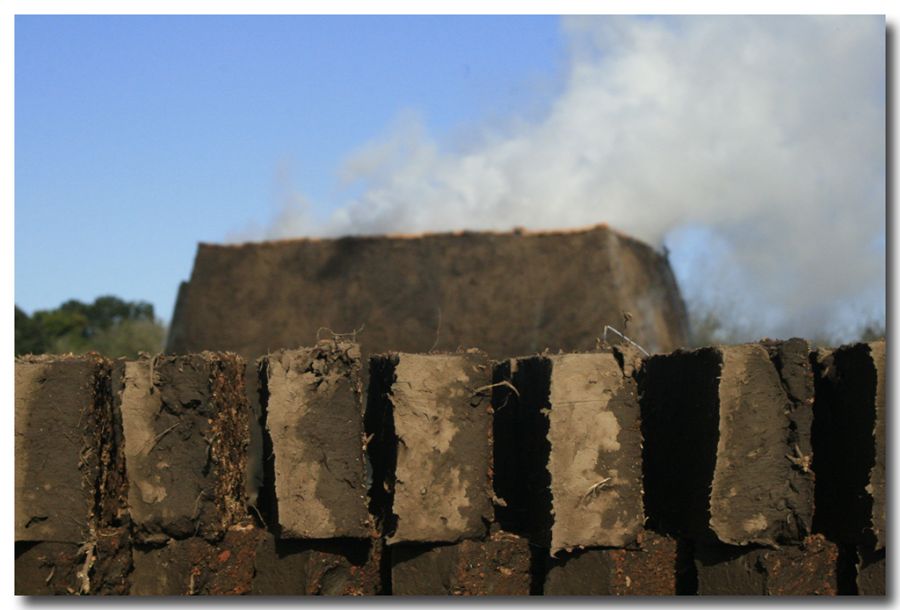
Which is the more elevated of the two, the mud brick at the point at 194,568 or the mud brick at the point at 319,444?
the mud brick at the point at 319,444

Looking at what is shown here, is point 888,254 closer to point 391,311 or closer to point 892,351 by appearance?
point 892,351

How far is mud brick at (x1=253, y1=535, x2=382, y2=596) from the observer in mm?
4895

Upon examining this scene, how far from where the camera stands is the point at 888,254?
4.66m

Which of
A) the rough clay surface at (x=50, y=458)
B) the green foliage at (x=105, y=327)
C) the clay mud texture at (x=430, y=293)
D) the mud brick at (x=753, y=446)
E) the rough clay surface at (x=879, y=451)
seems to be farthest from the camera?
the green foliage at (x=105, y=327)

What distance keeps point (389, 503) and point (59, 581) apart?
4.98ft

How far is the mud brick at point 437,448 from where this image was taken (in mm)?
4773

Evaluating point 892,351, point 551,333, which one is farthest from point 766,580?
point 551,333

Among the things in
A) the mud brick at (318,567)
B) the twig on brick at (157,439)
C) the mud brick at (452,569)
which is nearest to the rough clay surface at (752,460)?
the mud brick at (452,569)

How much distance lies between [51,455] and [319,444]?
120cm

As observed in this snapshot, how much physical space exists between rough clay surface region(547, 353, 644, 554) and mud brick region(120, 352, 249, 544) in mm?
1534

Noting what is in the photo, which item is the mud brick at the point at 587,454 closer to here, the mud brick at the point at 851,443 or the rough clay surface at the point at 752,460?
the rough clay surface at the point at 752,460

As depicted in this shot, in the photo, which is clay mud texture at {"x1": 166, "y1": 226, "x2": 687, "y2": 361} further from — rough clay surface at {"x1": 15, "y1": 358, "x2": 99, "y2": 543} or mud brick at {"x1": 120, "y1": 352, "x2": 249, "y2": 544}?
rough clay surface at {"x1": 15, "y1": 358, "x2": 99, "y2": 543}

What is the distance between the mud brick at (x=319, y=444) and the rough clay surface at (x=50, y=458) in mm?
873

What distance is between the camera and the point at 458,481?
482cm
